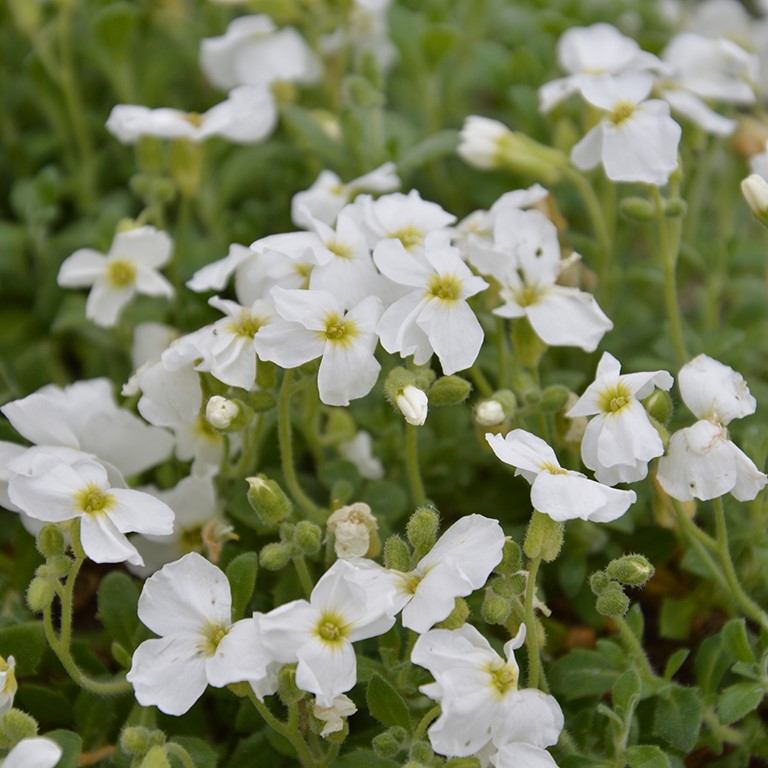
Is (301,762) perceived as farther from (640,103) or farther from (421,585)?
(640,103)

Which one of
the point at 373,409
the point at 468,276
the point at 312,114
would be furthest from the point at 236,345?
the point at 312,114

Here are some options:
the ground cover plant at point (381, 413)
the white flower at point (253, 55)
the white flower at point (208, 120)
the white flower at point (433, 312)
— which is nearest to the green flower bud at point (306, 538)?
the ground cover plant at point (381, 413)

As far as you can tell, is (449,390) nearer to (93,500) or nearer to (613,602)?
(613,602)

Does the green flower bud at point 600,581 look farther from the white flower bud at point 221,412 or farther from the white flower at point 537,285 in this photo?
the white flower bud at point 221,412

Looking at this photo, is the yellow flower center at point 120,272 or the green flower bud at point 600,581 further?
the yellow flower center at point 120,272

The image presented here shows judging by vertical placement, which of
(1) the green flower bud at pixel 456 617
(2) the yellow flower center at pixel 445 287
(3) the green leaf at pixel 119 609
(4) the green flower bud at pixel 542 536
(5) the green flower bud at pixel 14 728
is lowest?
(3) the green leaf at pixel 119 609
